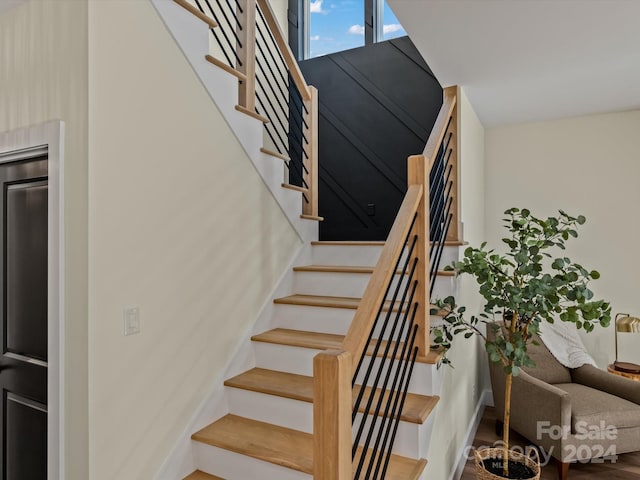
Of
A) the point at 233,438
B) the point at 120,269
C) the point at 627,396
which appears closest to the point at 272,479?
the point at 233,438

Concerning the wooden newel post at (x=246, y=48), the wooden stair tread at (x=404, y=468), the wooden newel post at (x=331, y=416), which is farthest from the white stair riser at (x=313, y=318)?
the wooden newel post at (x=246, y=48)

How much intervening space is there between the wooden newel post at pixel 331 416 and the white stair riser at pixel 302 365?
36.5 inches

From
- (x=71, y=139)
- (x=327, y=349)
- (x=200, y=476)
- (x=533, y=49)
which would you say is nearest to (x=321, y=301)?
(x=327, y=349)

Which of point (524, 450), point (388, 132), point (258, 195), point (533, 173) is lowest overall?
point (524, 450)

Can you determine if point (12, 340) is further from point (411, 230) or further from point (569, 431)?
point (569, 431)

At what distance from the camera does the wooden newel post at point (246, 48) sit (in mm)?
2627

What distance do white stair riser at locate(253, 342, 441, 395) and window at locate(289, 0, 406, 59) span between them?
122 inches

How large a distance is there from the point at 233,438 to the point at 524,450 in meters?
2.22

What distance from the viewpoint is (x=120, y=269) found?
1776mm

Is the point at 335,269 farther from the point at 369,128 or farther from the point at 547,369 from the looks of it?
the point at 547,369

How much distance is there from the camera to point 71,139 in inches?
67.3

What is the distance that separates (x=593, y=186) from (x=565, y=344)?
4.44ft

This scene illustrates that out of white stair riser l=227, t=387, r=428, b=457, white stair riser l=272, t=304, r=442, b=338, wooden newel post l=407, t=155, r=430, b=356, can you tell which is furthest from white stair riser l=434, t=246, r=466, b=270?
white stair riser l=227, t=387, r=428, b=457

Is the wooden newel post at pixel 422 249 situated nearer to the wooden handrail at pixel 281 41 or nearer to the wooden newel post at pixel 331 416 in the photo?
the wooden newel post at pixel 331 416
